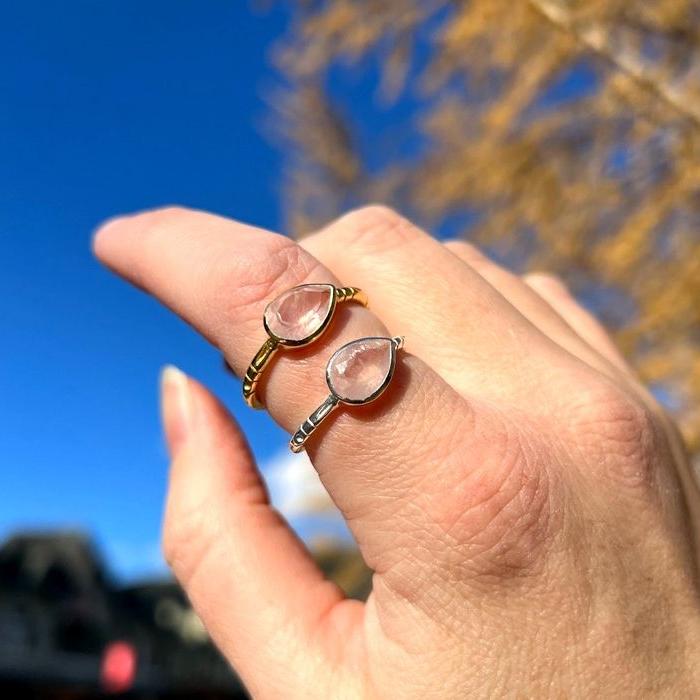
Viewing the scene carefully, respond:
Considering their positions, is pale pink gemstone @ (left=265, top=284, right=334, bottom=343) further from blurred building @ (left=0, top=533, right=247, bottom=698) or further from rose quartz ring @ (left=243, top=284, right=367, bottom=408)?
blurred building @ (left=0, top=533, right=247, bottom=698)

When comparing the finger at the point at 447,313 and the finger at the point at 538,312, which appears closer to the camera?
the finger at the point at 447,313

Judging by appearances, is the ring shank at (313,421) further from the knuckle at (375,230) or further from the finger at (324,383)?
the knuckle at (375,230)

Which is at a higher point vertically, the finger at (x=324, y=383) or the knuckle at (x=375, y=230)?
the knuckle at (x=375, y=230)

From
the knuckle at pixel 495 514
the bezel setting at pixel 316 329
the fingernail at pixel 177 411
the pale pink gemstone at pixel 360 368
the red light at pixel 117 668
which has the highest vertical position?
the red light at pixel 117 668

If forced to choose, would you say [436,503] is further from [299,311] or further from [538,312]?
[538,312]

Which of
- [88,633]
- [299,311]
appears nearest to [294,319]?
[299,311]

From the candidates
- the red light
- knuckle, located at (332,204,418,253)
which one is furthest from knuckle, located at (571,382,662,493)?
the red light

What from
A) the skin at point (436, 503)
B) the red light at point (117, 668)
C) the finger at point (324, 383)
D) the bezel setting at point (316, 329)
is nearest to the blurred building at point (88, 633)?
the red light at point (117, 668)

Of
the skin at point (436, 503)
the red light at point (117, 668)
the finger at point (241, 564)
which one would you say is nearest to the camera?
the skin at point (436, 503)

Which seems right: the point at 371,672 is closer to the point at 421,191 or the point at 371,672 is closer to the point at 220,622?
the point at 220,622
